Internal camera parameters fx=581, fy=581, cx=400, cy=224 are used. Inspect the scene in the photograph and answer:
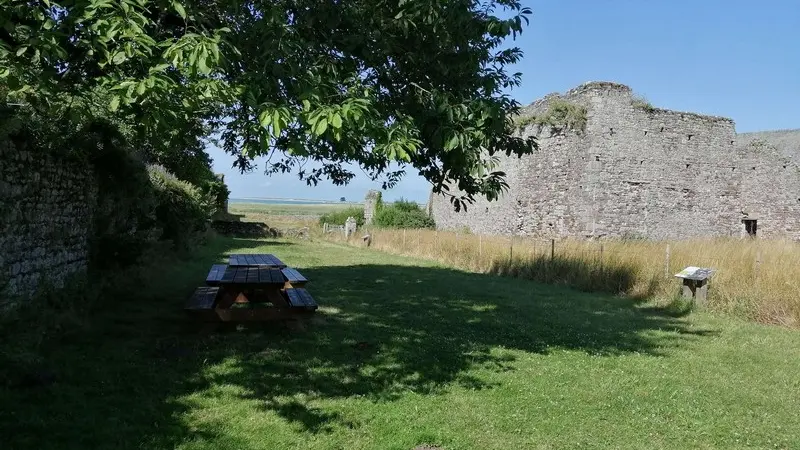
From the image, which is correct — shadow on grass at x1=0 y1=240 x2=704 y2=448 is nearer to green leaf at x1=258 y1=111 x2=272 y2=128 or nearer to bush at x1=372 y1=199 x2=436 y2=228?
green leaf at x1=258 y1=111 x2=272 y2=128

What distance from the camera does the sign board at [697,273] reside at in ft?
31.2

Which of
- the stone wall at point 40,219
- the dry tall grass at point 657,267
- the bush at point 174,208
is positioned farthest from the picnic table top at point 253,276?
the dry tall grass at point 657,267

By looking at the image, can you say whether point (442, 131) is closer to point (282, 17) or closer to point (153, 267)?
point (282, 17)

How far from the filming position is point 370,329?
7.31 meters

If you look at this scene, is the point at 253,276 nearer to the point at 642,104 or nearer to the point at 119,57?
the point at 119,57

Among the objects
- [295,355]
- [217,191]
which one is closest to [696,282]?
[295,355]

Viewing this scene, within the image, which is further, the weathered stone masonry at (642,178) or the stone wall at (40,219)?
the weathered stone masonry at (642,178)

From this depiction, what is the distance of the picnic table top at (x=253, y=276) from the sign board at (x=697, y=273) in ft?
21.8

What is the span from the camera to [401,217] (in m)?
29.6

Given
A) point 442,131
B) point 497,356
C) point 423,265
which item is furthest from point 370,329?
point 423,265

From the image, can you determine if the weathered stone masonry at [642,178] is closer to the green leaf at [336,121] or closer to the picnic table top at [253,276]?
the picnic table top at [253,276]

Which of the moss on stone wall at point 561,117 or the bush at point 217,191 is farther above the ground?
the moss on stone wall at point 561,117

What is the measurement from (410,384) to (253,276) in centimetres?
275

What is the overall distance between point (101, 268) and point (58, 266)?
149cm
